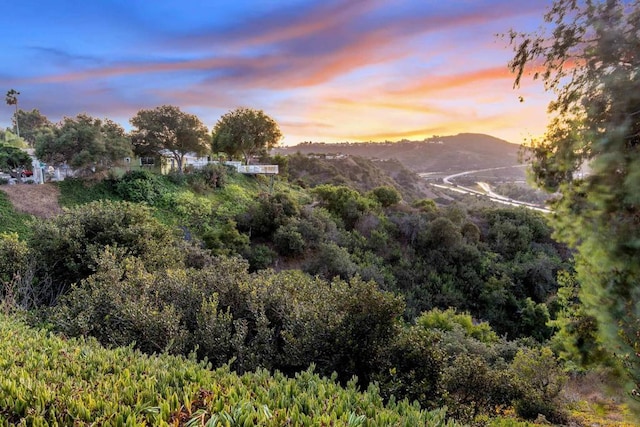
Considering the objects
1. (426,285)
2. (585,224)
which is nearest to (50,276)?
(585,224)

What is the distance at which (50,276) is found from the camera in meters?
8.16

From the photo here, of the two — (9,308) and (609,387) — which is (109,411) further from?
(9,308)

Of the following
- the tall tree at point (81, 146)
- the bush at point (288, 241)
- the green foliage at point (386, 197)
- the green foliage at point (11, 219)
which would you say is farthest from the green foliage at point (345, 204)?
the green foliage at point (11, 219)

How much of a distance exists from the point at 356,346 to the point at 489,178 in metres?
74.4

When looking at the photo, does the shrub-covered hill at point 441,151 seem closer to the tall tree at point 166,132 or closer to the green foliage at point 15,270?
the tall tree at point 166,132

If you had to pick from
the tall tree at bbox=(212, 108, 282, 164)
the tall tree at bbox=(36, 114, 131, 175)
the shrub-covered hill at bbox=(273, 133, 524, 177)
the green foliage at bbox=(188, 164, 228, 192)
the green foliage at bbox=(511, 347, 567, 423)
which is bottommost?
the green foliage at bbox=(511, 347, 567, 423)

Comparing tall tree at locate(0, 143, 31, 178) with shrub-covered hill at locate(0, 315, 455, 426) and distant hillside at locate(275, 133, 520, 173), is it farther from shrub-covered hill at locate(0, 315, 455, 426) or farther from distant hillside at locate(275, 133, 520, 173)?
distant hillside at locate(275, 133, 520, 173)

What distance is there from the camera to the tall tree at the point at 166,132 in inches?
870

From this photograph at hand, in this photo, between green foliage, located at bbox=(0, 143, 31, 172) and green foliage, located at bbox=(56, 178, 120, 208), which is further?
green foliage, located at bbox=(0, 143, 31, 172)

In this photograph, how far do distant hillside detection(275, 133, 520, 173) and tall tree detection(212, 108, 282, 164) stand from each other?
59.4 meters

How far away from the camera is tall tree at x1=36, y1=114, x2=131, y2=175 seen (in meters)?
17.4

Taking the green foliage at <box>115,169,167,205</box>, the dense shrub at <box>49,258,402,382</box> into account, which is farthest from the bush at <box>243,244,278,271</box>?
the dense shrub at <box>49,258,402,382</box>

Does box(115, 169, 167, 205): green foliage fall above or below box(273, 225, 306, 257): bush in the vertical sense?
above

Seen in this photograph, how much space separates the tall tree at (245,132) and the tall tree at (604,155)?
83.9 ft
